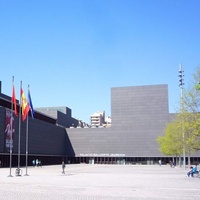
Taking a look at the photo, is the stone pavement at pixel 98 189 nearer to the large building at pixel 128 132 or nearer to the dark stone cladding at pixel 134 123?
the large building at pixel 128 132

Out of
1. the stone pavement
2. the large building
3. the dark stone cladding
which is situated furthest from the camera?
the dark stone cladding

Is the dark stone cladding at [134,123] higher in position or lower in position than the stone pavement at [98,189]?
higher

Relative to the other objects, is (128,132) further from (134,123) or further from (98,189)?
(98,189)

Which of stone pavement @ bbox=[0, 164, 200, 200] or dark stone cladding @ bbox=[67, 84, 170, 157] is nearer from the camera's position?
stone pavement @ bbox=[0, 164, 200, 200]

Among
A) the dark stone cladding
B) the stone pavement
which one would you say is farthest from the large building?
the stone pavement

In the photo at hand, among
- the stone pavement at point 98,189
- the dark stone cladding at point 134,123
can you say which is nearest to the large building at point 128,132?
the dark stone cladding at point 134,123

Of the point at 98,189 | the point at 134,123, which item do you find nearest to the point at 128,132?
the point at 134,123

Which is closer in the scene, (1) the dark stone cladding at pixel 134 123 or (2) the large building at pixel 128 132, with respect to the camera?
(2) the large building at pixel 128 132

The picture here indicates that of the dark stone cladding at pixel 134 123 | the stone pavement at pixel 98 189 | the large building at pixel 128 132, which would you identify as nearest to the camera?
the stone pavement at pixel 98 189

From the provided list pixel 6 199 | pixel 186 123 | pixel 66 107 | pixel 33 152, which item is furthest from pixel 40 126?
pixel 6 199

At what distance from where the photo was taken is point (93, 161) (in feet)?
417

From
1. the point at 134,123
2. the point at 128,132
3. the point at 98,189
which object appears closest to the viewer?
the point at 98,189

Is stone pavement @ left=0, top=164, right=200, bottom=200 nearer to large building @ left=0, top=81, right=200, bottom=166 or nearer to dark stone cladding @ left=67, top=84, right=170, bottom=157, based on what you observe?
large building @ left=0, top=81, right=200, bottom=166

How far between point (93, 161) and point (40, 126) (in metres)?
33.0
